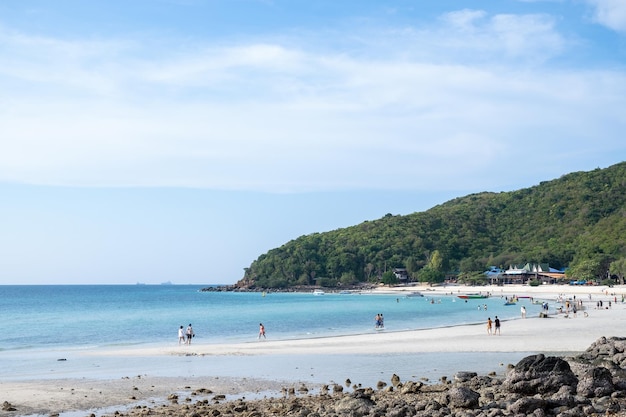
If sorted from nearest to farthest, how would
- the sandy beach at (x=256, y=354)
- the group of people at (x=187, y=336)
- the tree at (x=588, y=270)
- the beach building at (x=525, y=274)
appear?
the sandy beach at (x=256, y=354) → the group of people at (x=187, y=336) → the tree at (x=588, y=270) → the beach building at (x=525, y=274)

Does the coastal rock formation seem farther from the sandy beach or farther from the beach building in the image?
the beach building

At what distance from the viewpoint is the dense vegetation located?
157875 millimetres

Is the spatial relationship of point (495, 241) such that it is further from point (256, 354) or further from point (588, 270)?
point (256, 354)

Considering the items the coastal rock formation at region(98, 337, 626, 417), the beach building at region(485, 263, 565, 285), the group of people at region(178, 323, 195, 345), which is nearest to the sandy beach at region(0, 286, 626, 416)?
the group of people at region(178, 323, 195, 345)

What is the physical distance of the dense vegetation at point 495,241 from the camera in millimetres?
157875

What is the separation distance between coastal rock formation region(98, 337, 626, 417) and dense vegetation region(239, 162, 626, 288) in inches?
5161

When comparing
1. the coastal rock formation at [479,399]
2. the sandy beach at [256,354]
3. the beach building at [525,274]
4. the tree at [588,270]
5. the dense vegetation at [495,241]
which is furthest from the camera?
the dense vegetation at [495,241]

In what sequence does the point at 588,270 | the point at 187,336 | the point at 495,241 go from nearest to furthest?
the point at 187,336, the point at 588,270, the point at 495,241

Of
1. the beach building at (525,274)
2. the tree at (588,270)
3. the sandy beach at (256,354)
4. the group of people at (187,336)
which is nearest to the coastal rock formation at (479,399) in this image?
the sandy beach at (256,354)

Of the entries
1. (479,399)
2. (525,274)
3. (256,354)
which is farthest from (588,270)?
(479,399)

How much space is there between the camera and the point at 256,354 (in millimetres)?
33156

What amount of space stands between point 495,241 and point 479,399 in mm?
176386

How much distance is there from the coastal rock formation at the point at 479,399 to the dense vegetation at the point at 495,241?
131077 mm

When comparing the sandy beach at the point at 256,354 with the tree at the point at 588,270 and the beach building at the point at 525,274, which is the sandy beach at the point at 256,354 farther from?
the beach building at the point at 525,274
